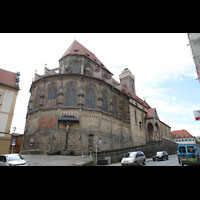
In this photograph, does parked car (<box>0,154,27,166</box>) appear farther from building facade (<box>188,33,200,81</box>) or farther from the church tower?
the church tower

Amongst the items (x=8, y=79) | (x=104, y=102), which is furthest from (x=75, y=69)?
(x=8, y=79)

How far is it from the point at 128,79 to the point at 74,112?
35.7m

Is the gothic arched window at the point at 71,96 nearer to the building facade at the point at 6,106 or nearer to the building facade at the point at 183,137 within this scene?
the building facade at the point at 6,106

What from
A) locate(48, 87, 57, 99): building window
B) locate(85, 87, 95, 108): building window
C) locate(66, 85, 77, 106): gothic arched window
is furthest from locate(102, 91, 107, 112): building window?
locate(48, 87, 57, 99): building window

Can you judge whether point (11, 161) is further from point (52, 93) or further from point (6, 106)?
point (52, 93)

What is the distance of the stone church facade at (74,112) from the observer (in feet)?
70.9

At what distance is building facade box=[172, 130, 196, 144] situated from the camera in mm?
71500

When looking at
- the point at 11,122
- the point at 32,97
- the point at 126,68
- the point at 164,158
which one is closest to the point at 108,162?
the point at 164,158

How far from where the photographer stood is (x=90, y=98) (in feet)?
83.6

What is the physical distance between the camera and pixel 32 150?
21453 millimetres
